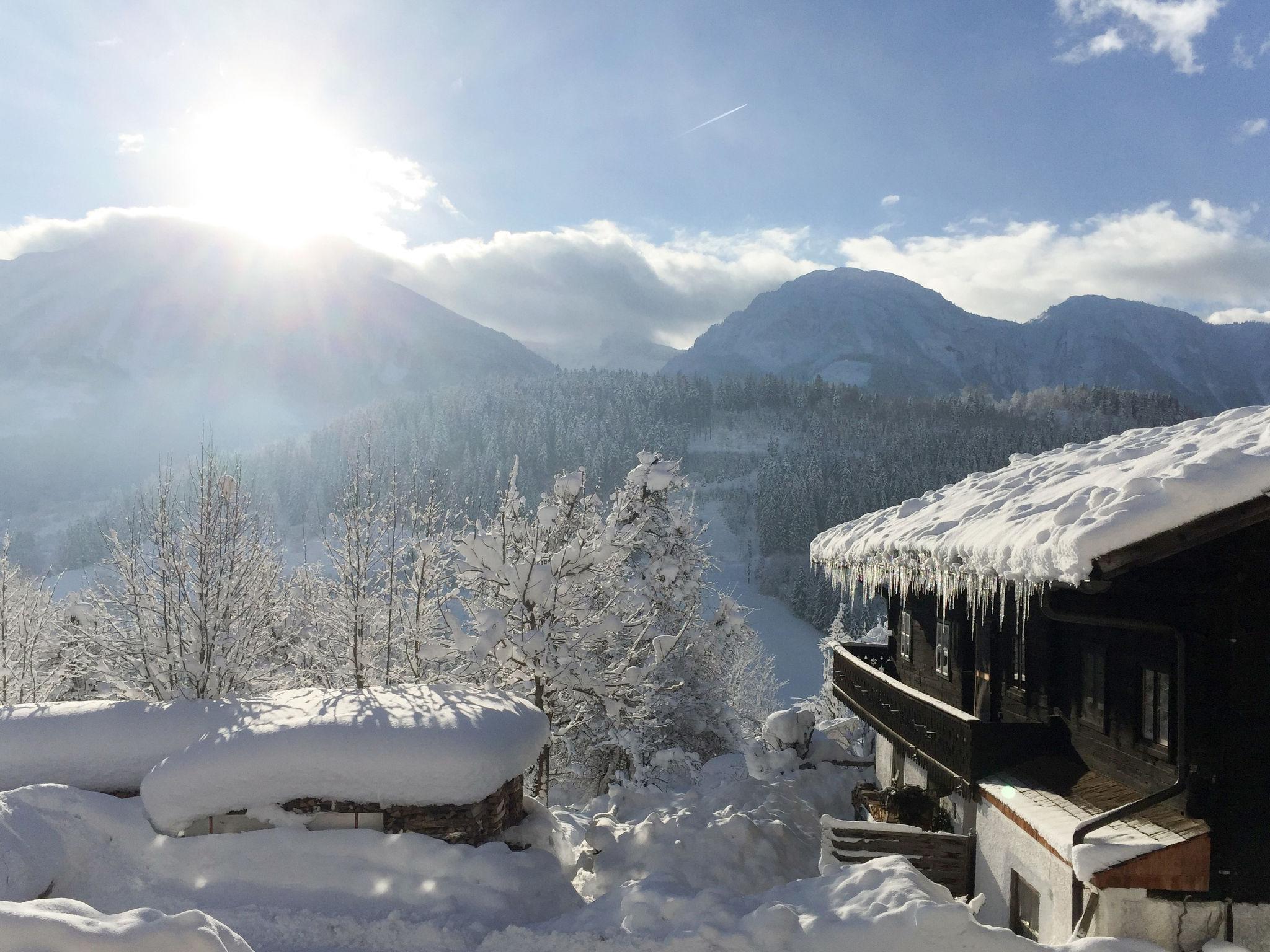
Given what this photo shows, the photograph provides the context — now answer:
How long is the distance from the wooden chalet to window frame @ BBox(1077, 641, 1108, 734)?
1.0 inches

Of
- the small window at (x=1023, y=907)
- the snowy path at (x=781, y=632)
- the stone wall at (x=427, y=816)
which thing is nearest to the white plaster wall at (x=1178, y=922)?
the small window at (x=1023, y=907)

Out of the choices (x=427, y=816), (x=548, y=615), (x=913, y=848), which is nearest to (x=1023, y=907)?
(x=913, y=848)

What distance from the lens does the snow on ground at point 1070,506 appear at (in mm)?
5648

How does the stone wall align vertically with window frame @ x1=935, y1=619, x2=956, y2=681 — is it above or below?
below

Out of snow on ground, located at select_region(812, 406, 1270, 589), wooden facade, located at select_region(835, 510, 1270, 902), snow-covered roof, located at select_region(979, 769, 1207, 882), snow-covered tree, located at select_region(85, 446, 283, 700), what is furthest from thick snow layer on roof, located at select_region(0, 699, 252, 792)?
wooden facade, located at select_region(835, 510, 1270, 902)

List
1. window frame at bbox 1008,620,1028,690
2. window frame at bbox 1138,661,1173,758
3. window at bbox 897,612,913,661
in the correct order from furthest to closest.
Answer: window at bbox 897,612,913,661 < window frame at bbox 1008,620,1028,690 < window frame at bbox 1138,661,1173,758

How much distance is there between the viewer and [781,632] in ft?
285

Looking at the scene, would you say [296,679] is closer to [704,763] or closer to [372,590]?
[372,590]

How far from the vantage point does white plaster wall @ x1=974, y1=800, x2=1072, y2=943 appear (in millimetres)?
7152

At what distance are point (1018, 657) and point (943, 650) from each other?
2.77m

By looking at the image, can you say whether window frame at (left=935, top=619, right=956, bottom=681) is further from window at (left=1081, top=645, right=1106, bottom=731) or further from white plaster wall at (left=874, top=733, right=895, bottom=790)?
window at (left=1081, top=645, right=1106, bottom=731)

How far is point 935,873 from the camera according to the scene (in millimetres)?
9555

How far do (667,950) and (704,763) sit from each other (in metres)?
19.7

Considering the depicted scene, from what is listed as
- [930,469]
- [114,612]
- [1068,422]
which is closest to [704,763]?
[114,612]
